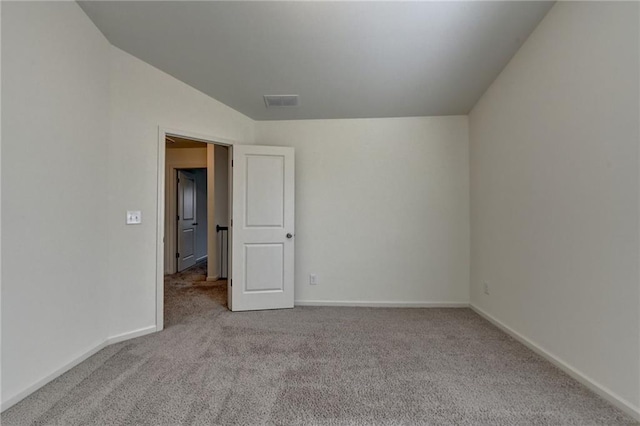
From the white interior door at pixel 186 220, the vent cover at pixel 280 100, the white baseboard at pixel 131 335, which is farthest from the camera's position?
the white interior door at pixel 186 220

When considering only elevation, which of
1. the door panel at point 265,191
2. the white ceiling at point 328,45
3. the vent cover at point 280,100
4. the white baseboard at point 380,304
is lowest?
the white baseboard at point 380,304

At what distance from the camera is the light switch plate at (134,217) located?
8.20ft

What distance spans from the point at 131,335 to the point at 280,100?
268cm

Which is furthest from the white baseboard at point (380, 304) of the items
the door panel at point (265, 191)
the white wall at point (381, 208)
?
the door panel at point (265, 191)

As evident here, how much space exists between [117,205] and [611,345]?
3561 millimetres

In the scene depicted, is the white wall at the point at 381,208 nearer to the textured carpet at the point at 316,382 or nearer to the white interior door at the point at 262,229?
the white interior door at the point at 262,229

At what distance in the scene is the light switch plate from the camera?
250cm

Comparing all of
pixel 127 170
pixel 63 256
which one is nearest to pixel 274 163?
pixel 127 170

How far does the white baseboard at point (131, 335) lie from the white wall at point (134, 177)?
0.09 ft

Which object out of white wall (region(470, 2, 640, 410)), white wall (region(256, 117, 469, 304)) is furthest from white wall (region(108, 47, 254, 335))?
white wall (region(470, 2, 640, 410))

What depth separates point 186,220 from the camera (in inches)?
231

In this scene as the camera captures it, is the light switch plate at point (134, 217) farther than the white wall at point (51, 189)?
Yes

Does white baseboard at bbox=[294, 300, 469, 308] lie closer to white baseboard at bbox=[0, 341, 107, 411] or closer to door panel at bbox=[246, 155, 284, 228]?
door panel at bbox=[246, 155, 284, 228]

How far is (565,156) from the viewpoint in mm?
1938
